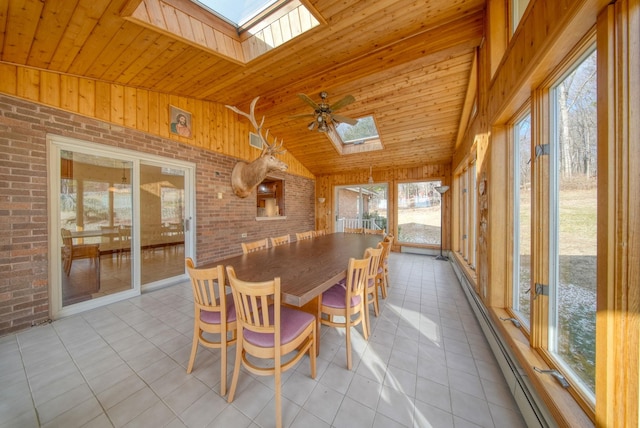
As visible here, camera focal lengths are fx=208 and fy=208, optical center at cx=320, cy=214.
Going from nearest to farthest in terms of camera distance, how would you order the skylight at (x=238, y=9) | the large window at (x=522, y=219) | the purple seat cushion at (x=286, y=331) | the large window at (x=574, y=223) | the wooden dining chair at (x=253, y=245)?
1. the large window at (x=574, y=223)
2. the purple seat cushion at (x=286, y=331)
3. the large window at (x=522, y=219)
4. the skylight at (x=238, y=9)
5. the wooden dining chair at (x=253, y=245)

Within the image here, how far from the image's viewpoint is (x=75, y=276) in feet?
9.63

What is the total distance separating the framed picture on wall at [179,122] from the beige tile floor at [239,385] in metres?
2.82

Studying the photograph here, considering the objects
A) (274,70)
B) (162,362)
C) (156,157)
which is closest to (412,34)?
(274,70)

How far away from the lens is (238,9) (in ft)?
8.45

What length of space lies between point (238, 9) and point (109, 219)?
3.37m

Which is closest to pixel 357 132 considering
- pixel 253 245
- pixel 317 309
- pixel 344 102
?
pixel 344 102

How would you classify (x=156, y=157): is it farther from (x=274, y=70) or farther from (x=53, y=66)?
(x=274, y=70)

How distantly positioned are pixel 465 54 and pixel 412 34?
102cm

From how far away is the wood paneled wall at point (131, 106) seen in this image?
2.21 metres

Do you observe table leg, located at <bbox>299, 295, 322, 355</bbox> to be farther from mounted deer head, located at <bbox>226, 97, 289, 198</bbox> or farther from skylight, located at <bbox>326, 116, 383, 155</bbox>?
skylight, located at <bbox>326, 116, 383, 155</bbox>

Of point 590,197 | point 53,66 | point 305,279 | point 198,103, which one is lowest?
point 305,279

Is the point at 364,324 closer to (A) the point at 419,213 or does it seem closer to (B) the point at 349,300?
(B) the point at 349,300

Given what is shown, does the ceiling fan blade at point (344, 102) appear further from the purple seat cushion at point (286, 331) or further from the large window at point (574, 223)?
the purple seat cushion at point (286, 331)

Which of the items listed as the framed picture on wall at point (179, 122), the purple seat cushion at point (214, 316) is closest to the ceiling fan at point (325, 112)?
the framed picture on wall at point (179, 122)
